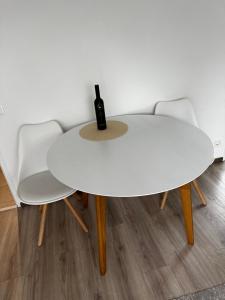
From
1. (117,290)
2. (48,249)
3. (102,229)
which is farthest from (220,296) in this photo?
(48,249)

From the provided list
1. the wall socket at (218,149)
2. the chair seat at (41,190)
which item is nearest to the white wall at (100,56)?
the chair seat at (41,190)

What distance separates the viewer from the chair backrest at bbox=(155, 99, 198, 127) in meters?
2.00

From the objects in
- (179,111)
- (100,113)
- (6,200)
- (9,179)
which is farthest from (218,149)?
(6,200)

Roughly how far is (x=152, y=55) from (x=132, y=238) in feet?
4.91

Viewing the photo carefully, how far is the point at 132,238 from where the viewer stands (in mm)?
1759

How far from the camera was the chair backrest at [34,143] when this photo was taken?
6.20 feet

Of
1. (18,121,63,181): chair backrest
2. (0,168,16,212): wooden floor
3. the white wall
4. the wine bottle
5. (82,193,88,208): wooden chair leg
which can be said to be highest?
the white wall

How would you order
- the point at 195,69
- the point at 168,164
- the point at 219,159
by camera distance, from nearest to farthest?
the point at 168,164 → the point at 195,69 → the point at 219,159

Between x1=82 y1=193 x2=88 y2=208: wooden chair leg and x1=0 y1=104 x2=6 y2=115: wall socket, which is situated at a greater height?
x1=0 y1=104 x2=6 y2=115: wall socket

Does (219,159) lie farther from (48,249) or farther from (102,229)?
(48,249)

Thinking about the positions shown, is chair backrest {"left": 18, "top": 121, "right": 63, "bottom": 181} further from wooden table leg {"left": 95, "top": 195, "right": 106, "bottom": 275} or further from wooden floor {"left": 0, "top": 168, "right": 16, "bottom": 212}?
wooden table leg {"left": 95, "top": 195, "right": 106, "bottom": 275}

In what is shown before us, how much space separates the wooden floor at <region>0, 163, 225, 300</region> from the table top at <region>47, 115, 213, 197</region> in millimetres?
→ 756

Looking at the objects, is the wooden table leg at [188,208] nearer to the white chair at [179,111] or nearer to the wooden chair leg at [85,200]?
the white chair at [179,111]

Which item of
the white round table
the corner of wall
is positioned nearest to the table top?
the white round table
